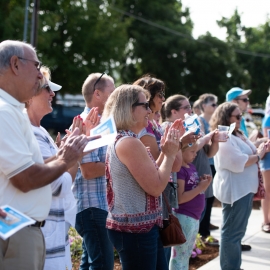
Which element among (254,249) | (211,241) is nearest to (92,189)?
(211,241)

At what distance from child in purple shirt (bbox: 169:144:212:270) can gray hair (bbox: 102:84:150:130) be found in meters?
1.23

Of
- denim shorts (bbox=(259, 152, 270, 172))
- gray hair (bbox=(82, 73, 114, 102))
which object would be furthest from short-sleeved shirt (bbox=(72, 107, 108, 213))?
denim shorts (bbox=(259, 152, 270, 172))

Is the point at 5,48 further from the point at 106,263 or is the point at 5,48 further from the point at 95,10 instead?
the point at 95,10

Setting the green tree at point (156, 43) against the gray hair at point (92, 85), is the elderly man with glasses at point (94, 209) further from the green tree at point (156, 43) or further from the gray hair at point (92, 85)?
the green tree at point (156, 43)

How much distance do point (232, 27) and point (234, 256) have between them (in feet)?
191

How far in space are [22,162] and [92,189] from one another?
5.35ft

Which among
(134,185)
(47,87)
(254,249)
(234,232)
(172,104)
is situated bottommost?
(254,249)

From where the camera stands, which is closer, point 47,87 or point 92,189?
point 47,87

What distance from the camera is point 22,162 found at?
8.74 feet

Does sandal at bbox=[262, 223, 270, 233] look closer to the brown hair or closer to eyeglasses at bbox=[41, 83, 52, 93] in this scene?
the brown hair

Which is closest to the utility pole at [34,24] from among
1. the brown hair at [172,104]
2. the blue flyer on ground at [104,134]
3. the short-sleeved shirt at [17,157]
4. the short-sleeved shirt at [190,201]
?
the brown hair at [172,104]

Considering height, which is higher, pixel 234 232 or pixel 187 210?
pixel 187 210

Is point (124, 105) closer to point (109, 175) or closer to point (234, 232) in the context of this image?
point (109, 175)

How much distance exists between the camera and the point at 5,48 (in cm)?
287
